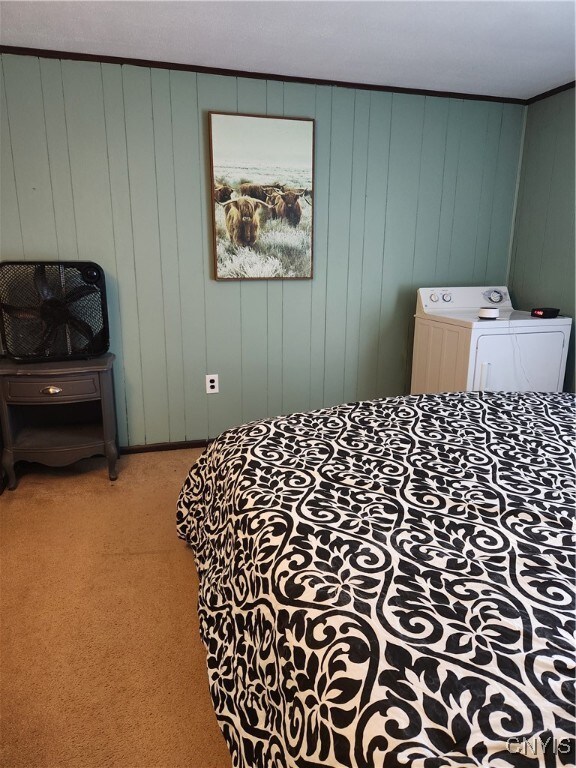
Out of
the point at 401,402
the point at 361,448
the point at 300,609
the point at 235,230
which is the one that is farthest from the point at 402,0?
the point at 300,609

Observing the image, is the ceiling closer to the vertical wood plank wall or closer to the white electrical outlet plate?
the vertical wood plank wall

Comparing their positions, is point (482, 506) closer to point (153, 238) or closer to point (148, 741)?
point (148, 741)

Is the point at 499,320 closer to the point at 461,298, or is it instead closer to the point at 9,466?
the point at 461,298

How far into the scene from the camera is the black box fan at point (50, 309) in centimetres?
253

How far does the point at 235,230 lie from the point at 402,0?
52.5 inches

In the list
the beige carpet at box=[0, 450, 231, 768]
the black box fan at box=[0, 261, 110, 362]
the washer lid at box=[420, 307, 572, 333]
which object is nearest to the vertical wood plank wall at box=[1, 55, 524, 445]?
the black box fan at box=[0, 261, 110, 362]

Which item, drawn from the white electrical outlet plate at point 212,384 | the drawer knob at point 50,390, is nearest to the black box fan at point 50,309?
the drawer knob at point 50,390

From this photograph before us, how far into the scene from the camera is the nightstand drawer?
245cm

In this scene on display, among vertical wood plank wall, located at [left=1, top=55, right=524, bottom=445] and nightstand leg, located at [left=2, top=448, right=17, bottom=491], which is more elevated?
vertical wood plank wall, located at [left=1, top=55, right=524, bottom=445]

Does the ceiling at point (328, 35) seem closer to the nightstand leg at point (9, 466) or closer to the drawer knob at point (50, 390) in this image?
the drawer knob at point (50, 390)

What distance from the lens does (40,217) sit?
2.65 m

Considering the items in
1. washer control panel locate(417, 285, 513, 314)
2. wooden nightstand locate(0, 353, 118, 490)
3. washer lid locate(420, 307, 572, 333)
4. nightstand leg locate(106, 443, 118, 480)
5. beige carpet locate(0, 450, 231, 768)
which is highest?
washer control panel locate(417, 285, 513, 314)

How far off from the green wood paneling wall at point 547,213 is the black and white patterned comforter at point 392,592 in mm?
1677

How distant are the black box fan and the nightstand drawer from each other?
0.16 meters
